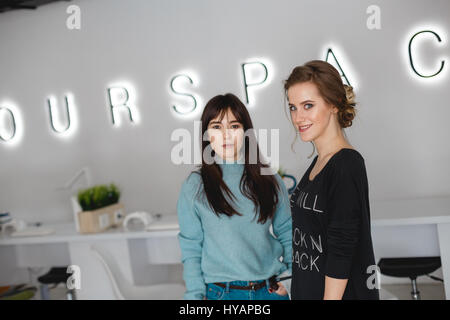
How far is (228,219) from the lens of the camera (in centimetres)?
146

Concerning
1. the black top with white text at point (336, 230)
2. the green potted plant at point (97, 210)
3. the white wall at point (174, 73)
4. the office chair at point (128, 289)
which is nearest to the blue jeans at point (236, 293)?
the black top with white text at point (336, 230)

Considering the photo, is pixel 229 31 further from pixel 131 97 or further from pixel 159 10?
pixel 131 97

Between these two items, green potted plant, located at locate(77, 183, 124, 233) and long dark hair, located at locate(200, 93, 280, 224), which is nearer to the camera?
long dark hair, located at locate(200, 93, 280, 224)

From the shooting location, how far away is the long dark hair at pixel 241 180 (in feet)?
4.80

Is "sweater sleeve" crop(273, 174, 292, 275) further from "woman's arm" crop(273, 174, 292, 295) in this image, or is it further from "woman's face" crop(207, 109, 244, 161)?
"woman's face" crop(207, 109, 244, 161)

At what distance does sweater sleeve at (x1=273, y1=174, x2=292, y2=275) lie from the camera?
5.11 ft

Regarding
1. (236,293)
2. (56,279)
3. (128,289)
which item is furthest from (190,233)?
(56,279)

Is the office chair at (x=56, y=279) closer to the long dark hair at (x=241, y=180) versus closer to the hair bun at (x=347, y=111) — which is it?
the long dark hair at (x=241, y=180)

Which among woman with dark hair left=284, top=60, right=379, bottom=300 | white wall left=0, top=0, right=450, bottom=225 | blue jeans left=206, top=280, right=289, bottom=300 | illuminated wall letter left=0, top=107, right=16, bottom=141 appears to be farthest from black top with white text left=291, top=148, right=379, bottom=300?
illuminated wall letter left=0, top=107, right=16, bottom=141

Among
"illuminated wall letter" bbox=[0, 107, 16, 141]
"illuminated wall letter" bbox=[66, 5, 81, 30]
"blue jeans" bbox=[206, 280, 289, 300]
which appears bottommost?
"blue jeans" bbox=[206, 280, 289, 300]

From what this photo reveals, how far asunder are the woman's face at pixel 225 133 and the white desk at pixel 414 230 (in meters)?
1.07

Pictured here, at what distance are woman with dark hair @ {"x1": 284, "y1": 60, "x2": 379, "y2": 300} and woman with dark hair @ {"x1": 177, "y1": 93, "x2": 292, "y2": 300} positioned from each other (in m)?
0.27

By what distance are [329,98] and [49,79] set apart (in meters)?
3.05
